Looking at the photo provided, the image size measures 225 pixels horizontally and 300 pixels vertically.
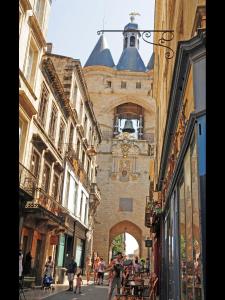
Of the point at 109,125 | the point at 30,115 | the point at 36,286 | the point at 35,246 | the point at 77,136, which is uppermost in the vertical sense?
the point at 109,125

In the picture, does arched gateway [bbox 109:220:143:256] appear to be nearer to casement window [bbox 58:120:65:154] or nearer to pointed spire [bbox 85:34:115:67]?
casement window [bbox 58:120:65:154]

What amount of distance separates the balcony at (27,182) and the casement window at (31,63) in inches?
162

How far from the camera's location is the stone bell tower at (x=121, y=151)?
39500mm

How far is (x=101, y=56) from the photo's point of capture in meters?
53.8

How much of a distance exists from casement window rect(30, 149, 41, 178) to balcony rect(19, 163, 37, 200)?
1.34 metres

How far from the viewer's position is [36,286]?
625 inches

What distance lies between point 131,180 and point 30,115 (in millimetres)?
27222

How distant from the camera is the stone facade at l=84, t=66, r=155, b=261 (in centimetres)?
3944

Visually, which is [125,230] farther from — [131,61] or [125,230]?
[131,61]

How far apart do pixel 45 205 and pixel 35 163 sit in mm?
2089

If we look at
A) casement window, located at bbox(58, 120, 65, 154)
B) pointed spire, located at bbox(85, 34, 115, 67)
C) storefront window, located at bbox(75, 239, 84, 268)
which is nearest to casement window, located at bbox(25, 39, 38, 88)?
casement window, located at bbox(58, 120, 65, 154)

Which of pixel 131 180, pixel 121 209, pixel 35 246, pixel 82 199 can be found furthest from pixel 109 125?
pixel 35 246

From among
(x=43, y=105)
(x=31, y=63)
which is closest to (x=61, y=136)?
(x=43, y=105)
